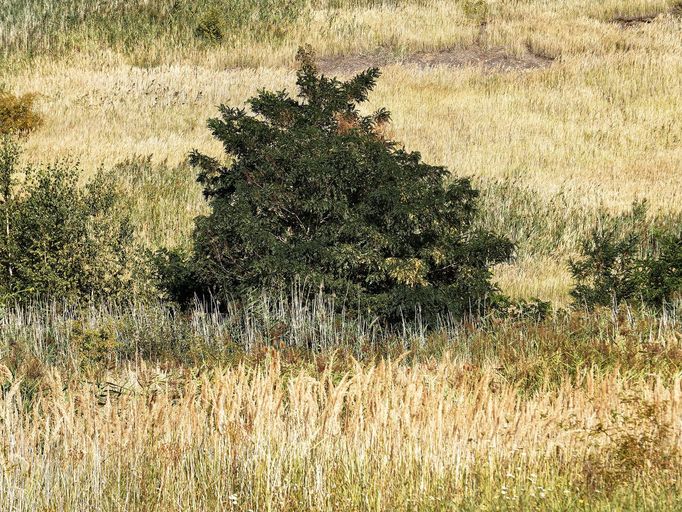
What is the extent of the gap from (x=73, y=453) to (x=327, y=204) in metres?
4.62

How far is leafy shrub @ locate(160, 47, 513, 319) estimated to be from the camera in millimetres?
9102

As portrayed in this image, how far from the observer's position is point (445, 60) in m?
31.4

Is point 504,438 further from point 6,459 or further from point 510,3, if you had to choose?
point 510,3

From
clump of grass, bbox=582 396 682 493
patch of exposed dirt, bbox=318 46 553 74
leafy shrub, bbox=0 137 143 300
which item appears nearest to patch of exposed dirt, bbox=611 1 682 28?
patch of exposed dirt, bbox=318 46 553 74

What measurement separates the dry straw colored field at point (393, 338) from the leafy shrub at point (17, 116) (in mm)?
405

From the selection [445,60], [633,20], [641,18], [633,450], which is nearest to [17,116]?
[445,60]

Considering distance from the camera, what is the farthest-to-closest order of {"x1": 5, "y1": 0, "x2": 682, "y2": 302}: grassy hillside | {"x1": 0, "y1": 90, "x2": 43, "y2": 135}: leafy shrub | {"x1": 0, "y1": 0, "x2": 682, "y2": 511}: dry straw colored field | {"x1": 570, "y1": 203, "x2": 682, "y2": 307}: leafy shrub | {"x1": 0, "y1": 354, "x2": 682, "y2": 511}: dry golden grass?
{"x1": 0, "y1": 90, "x2": 43, "y2": 135}: leafy shrub → {"x1": 5, "y1": 0, "x2": 682, "y2": 302}: grassy hillside → {"x1": 570, "y1": 203, "x2": 682, "y2": 307}: leafy shrub → {"x1": 0, "y1": 0, "x2": 682, "y2": 511}: dry straw colored field → {"x1": 0, "y1": 354, "x2": 682, "y2": 511}: dry golden grass

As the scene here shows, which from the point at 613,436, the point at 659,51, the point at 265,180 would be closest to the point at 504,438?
the point at 613,436

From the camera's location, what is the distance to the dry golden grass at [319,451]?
4.56m

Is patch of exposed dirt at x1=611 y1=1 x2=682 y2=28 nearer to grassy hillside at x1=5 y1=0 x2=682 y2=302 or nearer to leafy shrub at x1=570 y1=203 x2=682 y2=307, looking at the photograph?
grassy hillside at x1=5 y1=0 x2=682 y2=302

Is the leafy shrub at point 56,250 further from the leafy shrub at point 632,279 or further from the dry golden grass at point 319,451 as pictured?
the dry golden grass at point 319,451

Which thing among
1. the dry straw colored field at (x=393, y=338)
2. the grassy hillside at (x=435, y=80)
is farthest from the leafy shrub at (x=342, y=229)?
the grassy hillside at (x=435, y=80)

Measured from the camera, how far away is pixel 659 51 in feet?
101

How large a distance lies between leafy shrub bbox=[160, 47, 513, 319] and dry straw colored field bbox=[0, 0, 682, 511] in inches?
34.9
